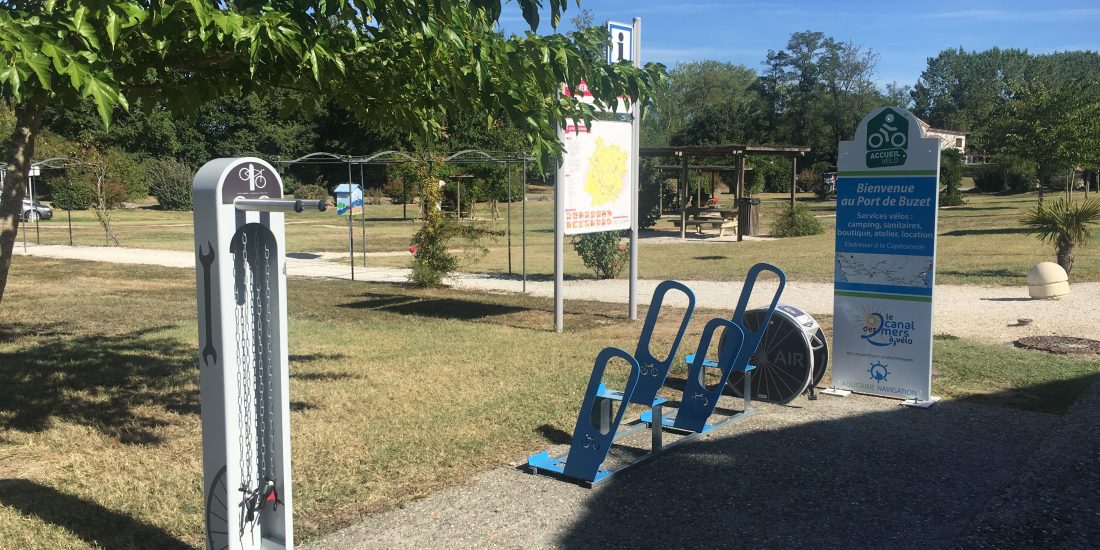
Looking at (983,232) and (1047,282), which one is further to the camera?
(983,232)

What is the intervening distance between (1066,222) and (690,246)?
11.4m

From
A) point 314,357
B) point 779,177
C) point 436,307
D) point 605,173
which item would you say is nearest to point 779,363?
point 314,357

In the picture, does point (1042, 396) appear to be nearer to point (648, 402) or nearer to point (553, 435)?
point (648, 402)

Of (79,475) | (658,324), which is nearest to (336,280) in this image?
(658,324)

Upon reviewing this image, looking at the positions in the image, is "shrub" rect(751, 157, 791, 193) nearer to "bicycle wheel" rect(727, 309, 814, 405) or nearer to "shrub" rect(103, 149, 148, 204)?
"shrub" rect(103, 149, 148, 204)

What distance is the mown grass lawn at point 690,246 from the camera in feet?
55.3

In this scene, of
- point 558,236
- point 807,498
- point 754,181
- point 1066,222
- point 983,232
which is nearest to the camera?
point 807,498

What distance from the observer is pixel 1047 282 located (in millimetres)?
12258

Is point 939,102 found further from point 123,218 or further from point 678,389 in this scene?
point 678,389

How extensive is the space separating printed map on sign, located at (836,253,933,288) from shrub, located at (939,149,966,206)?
37.7 meters

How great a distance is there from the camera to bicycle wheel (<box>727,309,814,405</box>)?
22.9ft

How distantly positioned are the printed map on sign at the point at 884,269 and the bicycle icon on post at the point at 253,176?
5.16 m

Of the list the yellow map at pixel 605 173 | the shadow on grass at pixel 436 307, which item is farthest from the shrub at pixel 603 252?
the yellow map at pixel 605 173

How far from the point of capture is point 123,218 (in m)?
39.1
